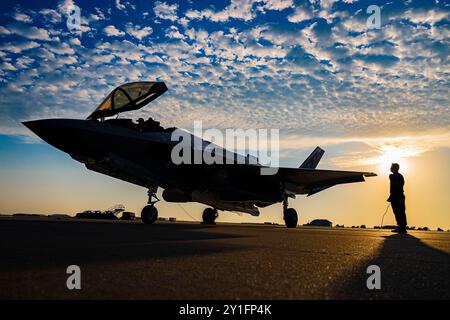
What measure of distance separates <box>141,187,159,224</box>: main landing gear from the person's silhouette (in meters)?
6.87

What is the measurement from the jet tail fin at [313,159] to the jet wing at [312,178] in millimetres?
5504

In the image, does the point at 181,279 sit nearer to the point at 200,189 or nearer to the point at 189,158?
the point at 189,158

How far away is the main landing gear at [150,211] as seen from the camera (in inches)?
407

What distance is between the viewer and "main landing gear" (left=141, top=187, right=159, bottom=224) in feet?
33.9

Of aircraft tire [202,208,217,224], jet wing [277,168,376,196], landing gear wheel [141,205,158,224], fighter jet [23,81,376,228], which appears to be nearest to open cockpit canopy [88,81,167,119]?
fighter jet [23,81,376,228]

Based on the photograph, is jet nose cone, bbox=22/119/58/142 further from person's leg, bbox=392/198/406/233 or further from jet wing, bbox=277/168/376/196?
person's leg, bbox=392/198/406/233

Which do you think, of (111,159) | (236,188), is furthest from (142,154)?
(236,188)

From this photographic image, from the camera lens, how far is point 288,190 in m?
14.0

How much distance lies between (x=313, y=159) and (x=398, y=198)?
1117cm

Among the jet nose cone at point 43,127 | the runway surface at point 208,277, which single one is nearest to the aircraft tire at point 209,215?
the jet nose cone at point 43,127
